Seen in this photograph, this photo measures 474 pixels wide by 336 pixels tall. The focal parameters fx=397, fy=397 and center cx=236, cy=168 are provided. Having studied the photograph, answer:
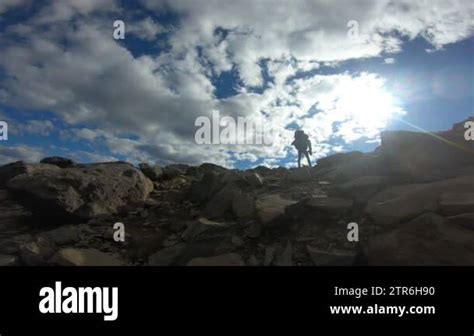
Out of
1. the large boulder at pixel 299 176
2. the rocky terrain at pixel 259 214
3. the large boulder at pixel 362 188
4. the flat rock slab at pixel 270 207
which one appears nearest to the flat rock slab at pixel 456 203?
the rocky terrain at pixel 259 214

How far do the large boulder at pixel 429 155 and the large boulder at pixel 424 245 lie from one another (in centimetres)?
369

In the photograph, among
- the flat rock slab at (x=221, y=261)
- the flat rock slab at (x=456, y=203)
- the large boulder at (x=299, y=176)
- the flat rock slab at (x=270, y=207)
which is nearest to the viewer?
the flat rock slab at (x=456, y=203)

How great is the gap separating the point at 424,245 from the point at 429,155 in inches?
232

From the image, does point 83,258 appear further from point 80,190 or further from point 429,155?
point 429,155

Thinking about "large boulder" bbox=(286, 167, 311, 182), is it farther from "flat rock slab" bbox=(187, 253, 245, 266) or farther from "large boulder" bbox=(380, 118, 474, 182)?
"flat rock slab" bbox=(187, 253, 245, 266)

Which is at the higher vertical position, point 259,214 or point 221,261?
point 259,214

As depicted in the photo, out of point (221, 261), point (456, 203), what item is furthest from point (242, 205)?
point (456, 203)

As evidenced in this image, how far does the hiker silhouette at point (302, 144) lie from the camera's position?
870 inches

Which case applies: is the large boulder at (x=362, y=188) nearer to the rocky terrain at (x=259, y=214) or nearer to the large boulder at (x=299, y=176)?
the rocky terrain at (x=259, y=214)

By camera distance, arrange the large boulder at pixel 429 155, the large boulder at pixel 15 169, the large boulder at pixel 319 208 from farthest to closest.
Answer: the large boulder at pixel 15 169
the large boulder at pixel 429 155
the large boulder at pixel 319 208

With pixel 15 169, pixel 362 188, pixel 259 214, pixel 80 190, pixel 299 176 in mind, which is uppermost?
pixel 15 169

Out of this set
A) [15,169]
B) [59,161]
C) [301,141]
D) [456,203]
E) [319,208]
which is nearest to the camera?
[456,203]

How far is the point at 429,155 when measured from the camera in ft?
49.5

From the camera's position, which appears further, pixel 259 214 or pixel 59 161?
pixel 59 161
